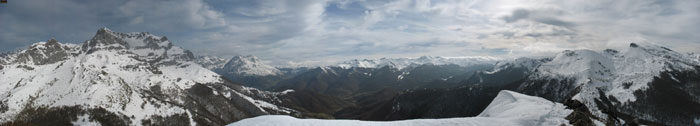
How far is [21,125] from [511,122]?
25841 cm

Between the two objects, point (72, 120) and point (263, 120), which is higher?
point (263, 120)

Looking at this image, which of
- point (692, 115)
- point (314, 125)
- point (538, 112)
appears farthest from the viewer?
point (692, 115)

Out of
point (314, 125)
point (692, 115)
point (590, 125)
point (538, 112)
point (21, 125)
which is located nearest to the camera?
point (590, 125)

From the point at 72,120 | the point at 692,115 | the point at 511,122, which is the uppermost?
the point at 511,122

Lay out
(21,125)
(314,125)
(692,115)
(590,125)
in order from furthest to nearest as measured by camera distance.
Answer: (692,115)
(21,125)
(314,125)
(590,125)

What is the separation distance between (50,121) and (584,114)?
26049 cm

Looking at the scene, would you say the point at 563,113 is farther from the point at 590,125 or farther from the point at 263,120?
the point at 263,120

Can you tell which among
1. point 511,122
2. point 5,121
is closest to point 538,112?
point 511,122

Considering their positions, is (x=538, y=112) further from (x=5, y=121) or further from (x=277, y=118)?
(x=5, y=121)

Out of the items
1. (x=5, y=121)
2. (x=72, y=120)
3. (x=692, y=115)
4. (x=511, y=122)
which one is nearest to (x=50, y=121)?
(x=72, y=120)

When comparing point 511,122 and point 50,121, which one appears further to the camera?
point 50,121

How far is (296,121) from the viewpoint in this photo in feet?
92.6

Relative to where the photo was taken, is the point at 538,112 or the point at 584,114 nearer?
the point at 584,114

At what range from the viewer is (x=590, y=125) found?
2448cm
